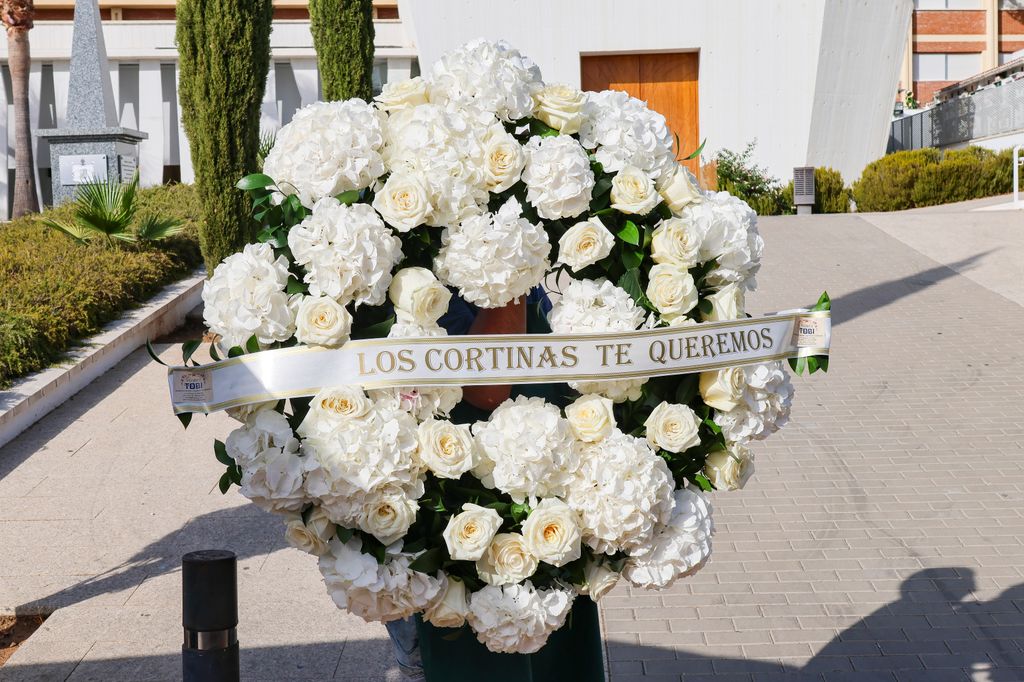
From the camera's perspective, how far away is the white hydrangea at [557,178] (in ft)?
8.28

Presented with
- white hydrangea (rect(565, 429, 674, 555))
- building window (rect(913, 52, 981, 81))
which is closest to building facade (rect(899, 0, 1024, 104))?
building window (rect(913, 52, 981, 81))

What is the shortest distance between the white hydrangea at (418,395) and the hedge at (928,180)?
60.6 feet

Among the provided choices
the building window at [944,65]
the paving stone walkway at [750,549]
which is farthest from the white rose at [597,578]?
the building window at [944,65]

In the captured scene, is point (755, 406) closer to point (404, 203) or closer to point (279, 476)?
point (404, 203)

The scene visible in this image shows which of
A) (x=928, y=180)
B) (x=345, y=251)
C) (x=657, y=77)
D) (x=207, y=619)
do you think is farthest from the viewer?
(x=657, y=77)

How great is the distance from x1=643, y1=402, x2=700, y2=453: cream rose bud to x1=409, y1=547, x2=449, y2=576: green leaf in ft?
1.79

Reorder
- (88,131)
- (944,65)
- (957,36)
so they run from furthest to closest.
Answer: (944,65) < (957,36) < (88,131)

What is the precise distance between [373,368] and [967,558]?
434 centimetres

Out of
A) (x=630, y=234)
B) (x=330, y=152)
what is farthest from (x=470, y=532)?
(x=330, y=152)

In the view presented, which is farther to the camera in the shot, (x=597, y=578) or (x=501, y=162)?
(x=597, y=578)

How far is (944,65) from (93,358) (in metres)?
41.0

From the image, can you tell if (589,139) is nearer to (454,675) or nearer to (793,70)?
(454,675)

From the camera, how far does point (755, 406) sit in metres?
2.70

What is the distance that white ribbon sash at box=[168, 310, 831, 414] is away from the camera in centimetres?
248
